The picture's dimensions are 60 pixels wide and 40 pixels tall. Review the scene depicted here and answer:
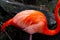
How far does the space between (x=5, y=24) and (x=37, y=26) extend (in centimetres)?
49

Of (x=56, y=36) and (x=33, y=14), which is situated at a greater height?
(x=33, y=14)

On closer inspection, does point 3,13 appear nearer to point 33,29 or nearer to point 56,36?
point 33,29

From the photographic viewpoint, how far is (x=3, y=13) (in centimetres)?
387

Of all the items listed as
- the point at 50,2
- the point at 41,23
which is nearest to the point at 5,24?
the point at 41,23

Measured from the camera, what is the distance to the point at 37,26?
11.6ft

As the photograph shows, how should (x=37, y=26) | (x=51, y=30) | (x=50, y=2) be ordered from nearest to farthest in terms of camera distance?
(x=37, y=26) < (x=51, y=30) < (x=50, y=2)

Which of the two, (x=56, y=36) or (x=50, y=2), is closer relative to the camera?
(x=56, y=36)

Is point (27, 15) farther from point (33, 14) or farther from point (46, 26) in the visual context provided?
point (46, 26)

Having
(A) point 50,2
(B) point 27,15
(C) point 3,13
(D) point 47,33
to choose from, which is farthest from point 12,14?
(A) point 50,2

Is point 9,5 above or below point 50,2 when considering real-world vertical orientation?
above

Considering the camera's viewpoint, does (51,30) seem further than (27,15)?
Yes

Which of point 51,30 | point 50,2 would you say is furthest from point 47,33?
point 50,2

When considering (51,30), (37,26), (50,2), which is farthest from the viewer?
(50,2)

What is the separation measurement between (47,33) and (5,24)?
2.30ft
